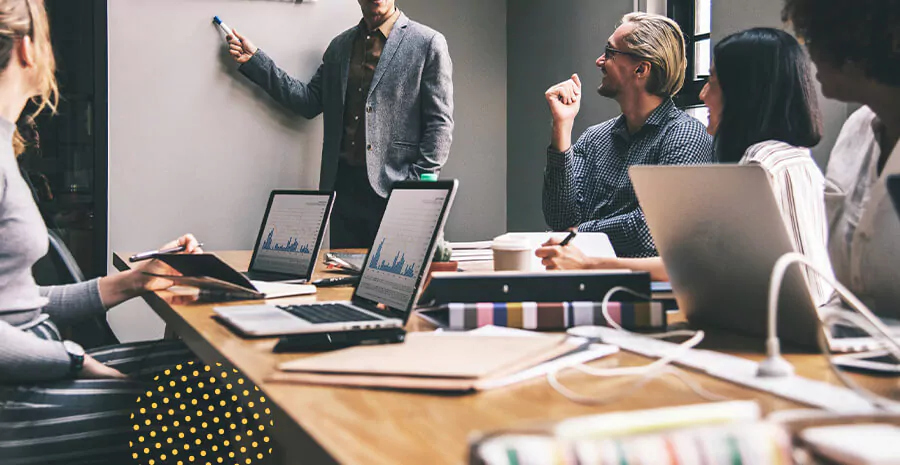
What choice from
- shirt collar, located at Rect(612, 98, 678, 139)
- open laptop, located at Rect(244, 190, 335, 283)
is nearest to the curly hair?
open laptop, located at Rect(244, 190, 335, 283)

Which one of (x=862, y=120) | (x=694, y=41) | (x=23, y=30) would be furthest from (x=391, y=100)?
(x=862, y=120)

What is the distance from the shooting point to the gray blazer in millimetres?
3010

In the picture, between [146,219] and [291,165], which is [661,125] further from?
[146,219]

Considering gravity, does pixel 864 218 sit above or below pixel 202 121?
below

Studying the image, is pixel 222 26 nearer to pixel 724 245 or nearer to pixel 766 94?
pixel 766 94

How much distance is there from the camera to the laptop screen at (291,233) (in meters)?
1.77

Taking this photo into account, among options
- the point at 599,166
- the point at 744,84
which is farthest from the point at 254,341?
the point at 599,166

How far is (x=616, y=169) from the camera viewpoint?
248 cm

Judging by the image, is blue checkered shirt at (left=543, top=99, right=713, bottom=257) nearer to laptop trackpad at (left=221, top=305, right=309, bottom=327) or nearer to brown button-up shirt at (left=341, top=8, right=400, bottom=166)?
brown button-up shirt at (left=341, top=8, right=400, bottom=166)

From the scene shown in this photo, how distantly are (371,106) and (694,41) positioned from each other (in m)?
1.59

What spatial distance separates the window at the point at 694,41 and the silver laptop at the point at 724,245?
8.61ft

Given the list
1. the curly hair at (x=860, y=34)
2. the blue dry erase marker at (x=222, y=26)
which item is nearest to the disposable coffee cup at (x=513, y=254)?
the curly hair at (x=860, y=34)

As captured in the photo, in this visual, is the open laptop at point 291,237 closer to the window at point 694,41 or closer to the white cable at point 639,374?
the white cable at point 639,374

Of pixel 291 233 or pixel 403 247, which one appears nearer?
pixel 403 247
